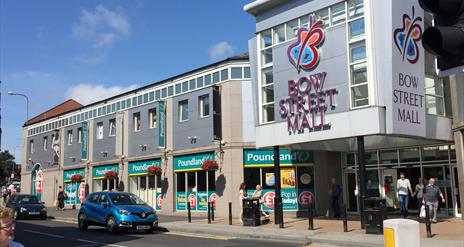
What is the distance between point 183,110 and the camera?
29.4m

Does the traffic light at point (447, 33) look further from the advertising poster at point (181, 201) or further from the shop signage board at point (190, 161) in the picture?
the advertising poster at point (181, 201)

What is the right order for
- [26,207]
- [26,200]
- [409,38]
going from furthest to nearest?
1. [26,200]
2. [26,207]
3. [409,38]

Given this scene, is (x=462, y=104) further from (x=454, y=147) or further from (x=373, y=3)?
(x=373, y=3)

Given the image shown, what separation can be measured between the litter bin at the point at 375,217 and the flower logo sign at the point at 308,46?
5707 mm

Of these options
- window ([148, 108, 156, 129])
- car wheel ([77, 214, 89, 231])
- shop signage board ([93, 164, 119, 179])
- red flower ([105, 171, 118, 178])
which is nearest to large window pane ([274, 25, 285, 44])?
car wheel ([77, 214, 89, 231])

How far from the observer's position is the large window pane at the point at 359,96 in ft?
58.2

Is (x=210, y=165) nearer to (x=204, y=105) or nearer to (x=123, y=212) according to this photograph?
(x=204, y=105)

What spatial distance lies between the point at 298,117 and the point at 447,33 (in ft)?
52.2

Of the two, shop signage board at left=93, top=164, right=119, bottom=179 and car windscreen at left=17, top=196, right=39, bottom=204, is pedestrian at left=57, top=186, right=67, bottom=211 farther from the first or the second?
car windscreen at left=17, top=196, right=39, bottom=204

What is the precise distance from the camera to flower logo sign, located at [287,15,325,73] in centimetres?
1908

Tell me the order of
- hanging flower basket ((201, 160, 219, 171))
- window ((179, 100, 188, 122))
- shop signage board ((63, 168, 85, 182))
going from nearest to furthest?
1. hanging flower basket ((201, 160, 219, 171))
2. window ((179, 100, 188, 122))
3. shop signage board ((63, 168, 85, 182))

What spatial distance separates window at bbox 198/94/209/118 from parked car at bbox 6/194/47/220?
10.3 m

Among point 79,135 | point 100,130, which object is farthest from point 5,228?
point 79,135

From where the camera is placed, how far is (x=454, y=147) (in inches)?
801
